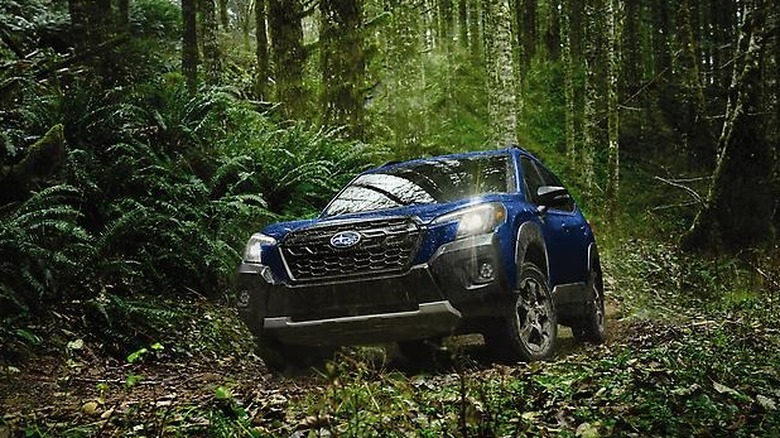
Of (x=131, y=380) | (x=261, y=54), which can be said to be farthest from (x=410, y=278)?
(x=261, y=54)

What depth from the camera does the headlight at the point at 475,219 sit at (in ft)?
20.2

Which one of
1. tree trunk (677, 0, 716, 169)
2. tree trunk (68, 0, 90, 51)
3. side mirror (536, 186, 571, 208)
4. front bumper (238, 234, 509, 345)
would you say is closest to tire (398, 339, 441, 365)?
front bumper (238, 234, 509, 345)

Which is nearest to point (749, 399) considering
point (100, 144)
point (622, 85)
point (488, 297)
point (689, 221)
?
point (488, 297)

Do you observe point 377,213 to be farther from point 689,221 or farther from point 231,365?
point 689,221

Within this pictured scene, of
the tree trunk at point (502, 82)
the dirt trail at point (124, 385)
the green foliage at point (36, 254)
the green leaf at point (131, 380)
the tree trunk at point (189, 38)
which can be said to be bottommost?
the dirt trail at point (124, 385)

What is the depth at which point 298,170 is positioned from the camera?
11125 millimetres

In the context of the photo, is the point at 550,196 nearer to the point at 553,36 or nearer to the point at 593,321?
the point at 593,321

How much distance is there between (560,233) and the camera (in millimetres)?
7867

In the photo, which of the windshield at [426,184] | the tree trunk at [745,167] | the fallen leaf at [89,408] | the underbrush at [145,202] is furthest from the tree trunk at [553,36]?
the fallen leaf at [89,408]

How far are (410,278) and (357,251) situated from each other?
48 centimetres

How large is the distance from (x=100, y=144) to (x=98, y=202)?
0.94 metres

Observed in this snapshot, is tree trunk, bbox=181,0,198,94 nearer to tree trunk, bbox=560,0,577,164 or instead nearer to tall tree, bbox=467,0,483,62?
tree trunk, bbox=560,0,577,164

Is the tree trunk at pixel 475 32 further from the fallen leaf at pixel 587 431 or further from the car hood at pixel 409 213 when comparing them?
the fallen leaf at pixel 587 431

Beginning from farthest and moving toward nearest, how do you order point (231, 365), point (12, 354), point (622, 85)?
point (622, 85) → point (231, 365) → point (12, 354)
